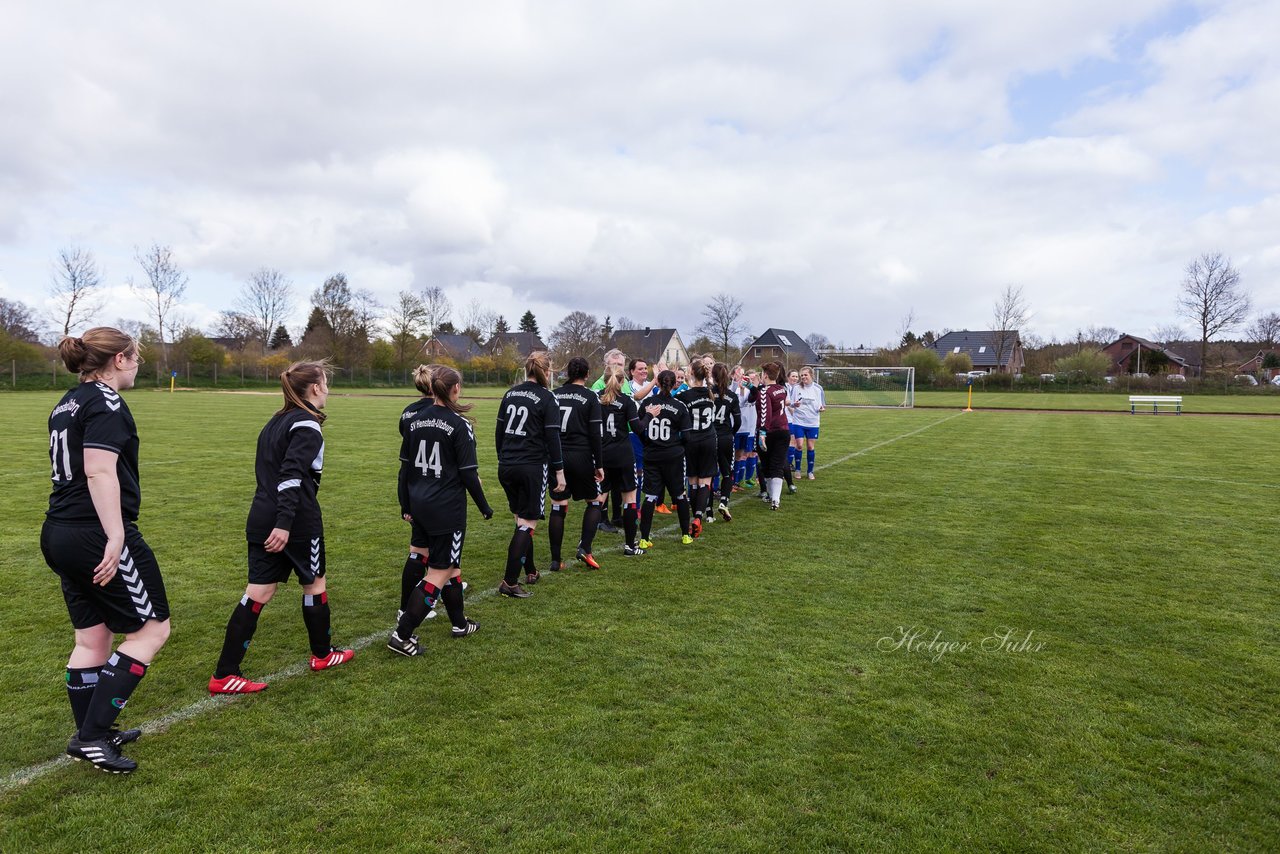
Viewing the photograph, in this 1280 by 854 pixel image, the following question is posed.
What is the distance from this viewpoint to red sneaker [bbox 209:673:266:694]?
4137 mm

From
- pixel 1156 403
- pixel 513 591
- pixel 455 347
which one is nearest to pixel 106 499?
pixel 513 591

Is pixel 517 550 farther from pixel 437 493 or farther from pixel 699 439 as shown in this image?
pixel 699 439

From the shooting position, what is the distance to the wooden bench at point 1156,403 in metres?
33.7

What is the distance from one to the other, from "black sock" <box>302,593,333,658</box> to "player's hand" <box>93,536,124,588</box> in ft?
4.02

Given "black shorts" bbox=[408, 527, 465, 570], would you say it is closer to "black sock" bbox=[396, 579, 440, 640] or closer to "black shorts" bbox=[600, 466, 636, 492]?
"black sock" bbox=[396, 579, 440, 640]

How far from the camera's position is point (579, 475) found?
647 centimetres

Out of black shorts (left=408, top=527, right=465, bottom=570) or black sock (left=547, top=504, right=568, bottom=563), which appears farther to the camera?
black sock (left=547, top=504, right=568, bottom=563)

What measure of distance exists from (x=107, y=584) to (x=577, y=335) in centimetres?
7343

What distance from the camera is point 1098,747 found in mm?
3648

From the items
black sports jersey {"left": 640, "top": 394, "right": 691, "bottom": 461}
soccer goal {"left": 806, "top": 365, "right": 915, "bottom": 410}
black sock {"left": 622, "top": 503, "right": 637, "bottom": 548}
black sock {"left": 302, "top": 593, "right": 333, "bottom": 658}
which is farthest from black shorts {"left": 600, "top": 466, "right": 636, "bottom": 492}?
soccer goal {"left": 806, "top": 365, "right": 915, "bottom": 410}

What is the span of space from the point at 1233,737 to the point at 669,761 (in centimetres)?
302

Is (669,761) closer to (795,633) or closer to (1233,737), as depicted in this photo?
(795,633)

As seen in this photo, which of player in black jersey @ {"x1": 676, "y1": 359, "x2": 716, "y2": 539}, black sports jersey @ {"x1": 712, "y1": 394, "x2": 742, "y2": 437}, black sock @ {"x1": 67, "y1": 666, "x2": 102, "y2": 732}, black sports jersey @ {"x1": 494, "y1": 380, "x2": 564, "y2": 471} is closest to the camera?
black sock @ {"x1": 67, "y1": 666, "x2": 102, "y2": 732}

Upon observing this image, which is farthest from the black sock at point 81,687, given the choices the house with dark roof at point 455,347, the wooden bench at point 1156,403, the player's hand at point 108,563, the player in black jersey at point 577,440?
the house with dark roof at point 455,347
